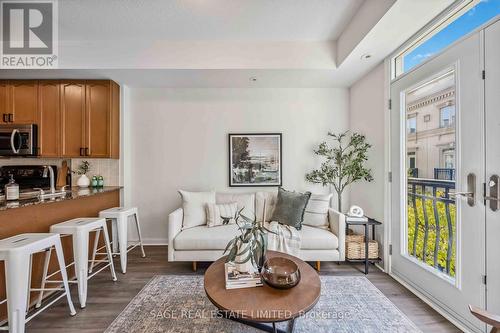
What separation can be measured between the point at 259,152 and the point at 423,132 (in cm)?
207

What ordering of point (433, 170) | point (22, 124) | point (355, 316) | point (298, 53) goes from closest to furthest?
point (355, 316)
point (433, 170)
point (298, 53)
point (22, 124)

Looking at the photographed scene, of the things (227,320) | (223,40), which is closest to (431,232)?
(227,320)

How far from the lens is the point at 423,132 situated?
7.30 ft

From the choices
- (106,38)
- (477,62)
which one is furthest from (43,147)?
(477,62)

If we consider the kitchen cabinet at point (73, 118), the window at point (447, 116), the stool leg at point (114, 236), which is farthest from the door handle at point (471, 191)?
the kitchen cabinet at point (73, 118)

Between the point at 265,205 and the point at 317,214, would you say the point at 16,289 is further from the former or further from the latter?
the point at 317,214

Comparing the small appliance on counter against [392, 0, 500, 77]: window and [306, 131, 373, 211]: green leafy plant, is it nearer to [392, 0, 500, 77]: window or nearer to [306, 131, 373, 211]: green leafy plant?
[306, 131, 373, 211]: green leafy plant

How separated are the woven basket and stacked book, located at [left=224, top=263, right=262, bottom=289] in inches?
64.6

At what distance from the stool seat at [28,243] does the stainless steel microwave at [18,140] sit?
6.32 ft

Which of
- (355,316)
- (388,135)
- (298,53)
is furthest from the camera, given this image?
(298,53)

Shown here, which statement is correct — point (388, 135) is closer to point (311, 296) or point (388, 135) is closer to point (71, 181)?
point (311, 296)

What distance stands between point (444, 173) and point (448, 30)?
1206 millimetres

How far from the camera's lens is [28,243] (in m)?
1.67

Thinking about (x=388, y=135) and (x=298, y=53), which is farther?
(x=298, y=53)
